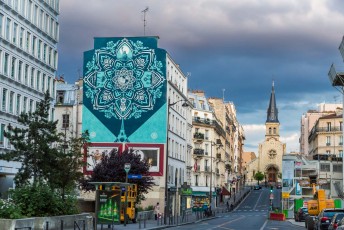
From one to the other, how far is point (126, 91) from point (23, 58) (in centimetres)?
1982

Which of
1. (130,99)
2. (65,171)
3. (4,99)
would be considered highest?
(130,99)

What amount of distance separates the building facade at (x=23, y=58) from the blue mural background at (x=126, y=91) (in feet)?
33.7

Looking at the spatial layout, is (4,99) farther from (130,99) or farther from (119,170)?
(130,99)

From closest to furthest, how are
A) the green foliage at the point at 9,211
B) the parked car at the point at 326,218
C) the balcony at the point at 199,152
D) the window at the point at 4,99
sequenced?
the green foliage at the point at 9,211
the parked car at the point at 326,218
the window at the point at 4,99
the balcony at the point at 199,152

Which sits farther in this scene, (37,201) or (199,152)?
(199,152)

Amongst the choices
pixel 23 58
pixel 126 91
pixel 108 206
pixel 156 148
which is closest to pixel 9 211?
pixel 108 206

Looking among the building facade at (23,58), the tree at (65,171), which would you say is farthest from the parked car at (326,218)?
the building facade at (23,58)

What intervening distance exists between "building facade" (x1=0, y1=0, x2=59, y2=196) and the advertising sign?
19953mm

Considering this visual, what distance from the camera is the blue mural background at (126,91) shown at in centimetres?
7481

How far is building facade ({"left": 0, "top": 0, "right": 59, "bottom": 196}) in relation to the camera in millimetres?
53750

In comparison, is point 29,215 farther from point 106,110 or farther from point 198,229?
point 106,110

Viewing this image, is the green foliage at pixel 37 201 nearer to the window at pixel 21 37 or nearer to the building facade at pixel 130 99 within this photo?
the window at pixel 21 37

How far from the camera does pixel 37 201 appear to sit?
31484 mm

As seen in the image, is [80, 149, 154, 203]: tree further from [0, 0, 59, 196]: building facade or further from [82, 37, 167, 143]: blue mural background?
[82, 37, 167, 143]: blue mural background
